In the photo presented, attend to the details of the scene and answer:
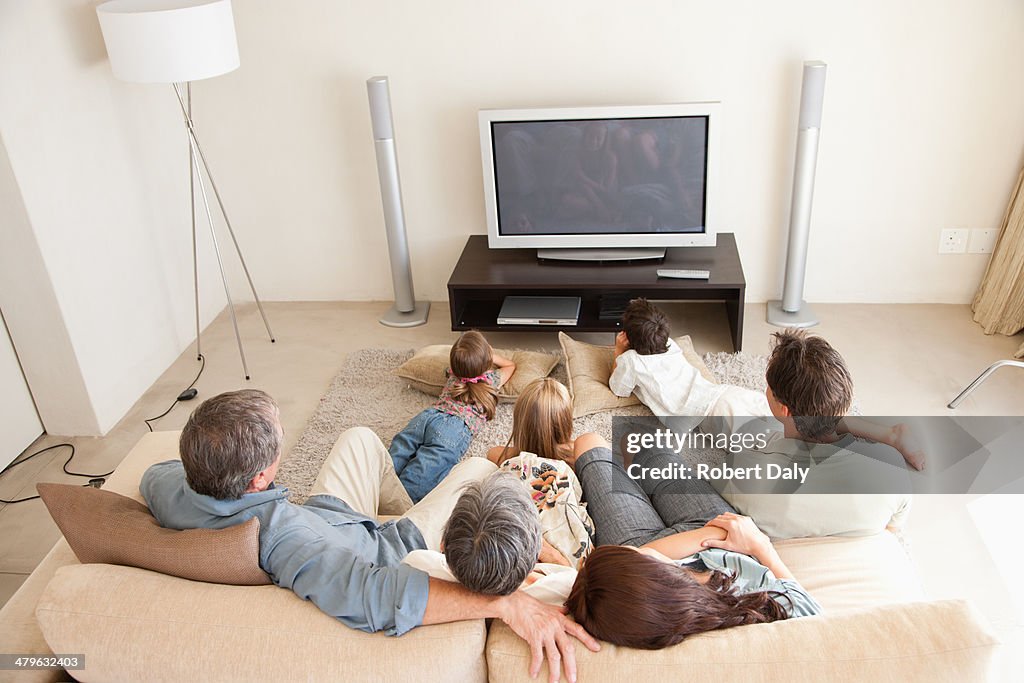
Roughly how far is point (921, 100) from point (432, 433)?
8.58 ft

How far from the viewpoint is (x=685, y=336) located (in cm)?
383

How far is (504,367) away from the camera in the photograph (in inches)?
142

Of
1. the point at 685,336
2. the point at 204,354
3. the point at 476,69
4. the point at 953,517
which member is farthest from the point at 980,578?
the point at 204,354

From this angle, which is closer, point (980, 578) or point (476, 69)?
point (980, 578)

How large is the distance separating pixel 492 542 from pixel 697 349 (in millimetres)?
2521

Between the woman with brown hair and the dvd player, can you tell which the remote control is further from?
the woman with brown hair

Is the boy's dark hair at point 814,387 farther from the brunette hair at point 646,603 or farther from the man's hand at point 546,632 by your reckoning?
the man's hand at point 546,632

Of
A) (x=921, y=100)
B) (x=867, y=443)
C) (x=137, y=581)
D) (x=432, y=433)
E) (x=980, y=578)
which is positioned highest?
(x=921, y=100)

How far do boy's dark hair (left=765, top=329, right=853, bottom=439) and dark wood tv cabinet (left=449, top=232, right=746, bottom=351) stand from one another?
1.60 meters

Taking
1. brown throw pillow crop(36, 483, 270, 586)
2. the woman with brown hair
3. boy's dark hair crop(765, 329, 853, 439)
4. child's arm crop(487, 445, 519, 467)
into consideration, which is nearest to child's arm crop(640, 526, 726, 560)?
the woman with brown hair

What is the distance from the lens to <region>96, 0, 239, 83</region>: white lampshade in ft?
10.3

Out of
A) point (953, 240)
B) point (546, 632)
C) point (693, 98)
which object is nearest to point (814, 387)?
point (546, 632)

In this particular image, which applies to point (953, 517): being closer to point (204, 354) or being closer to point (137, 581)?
point (137, 581)

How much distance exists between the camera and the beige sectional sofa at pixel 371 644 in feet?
4.70
